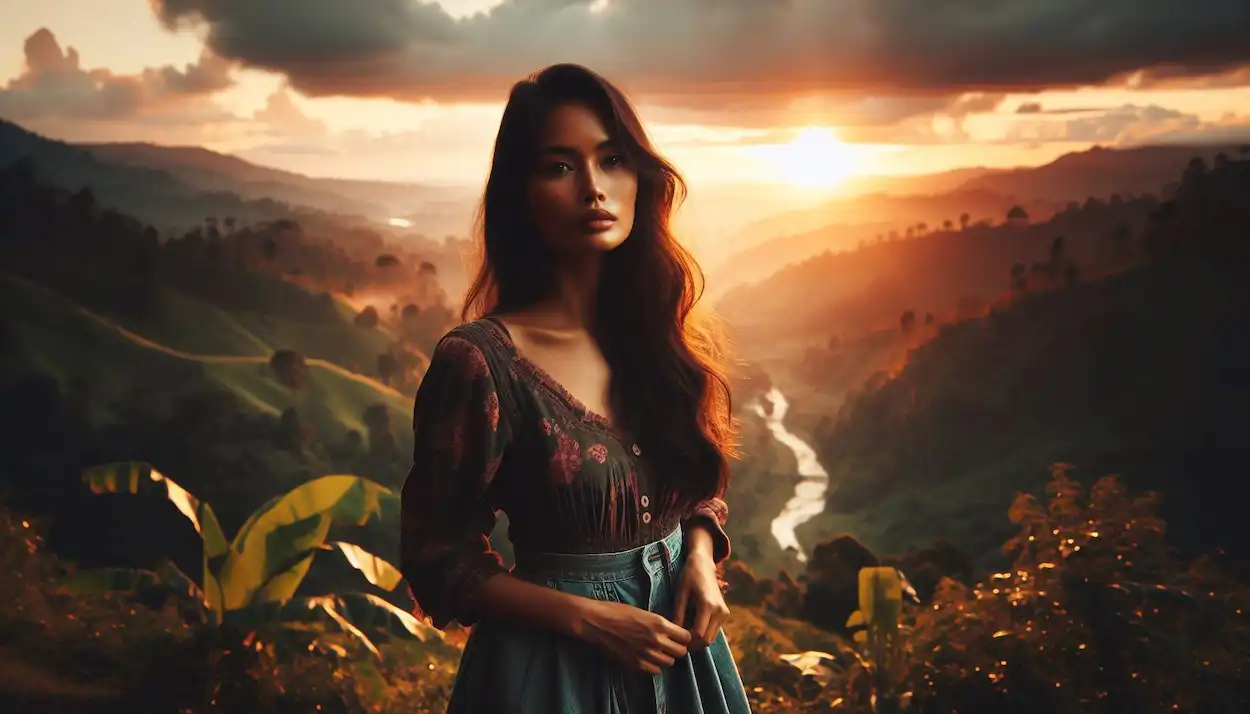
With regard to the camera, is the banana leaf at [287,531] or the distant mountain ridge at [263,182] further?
the distant mountain ridge at [263,182]

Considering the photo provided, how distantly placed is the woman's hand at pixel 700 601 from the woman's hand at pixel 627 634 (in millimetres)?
84

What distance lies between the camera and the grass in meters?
4.07

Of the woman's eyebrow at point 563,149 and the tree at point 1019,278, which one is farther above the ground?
the woman's eyebrow at point 563,149

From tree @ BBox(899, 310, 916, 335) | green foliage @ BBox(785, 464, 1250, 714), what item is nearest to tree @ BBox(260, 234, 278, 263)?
tree @ BBox(899, 310, 916, 335)

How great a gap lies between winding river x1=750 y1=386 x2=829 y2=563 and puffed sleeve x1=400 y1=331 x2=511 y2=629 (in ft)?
9.45

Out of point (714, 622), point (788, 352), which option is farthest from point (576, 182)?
point (788, 352)

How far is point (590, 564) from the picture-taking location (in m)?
1.38

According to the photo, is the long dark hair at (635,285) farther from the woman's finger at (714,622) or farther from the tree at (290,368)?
the tree at (290,368)

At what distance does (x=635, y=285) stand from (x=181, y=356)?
10.1ft

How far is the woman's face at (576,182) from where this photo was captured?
1392 mm

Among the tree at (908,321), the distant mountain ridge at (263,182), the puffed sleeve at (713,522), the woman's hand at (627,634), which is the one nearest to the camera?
the woman's hand at (627,634)

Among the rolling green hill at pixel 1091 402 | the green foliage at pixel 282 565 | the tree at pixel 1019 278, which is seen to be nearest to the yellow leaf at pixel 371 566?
the green foliage at pixel 282 565

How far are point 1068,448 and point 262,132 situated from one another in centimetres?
320

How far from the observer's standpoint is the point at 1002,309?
4.11 meters
